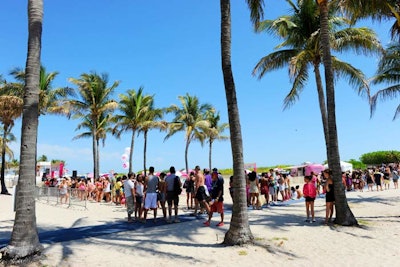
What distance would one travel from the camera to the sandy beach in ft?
23.0

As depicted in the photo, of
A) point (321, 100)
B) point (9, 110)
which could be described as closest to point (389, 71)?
point (321, 100)

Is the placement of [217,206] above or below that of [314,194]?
below

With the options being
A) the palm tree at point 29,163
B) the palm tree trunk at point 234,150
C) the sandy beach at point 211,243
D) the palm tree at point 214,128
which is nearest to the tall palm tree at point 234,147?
the palm tree trunk at point 234,150

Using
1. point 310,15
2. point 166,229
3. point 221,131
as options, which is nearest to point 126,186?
point 166,229

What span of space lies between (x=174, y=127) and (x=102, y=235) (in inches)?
1035

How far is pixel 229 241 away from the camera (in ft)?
26.6

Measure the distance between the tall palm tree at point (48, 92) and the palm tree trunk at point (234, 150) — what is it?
1841 cm

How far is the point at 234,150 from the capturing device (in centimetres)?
850

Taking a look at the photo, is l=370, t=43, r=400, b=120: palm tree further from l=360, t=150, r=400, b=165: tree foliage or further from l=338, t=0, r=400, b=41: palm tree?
l=360, t=150, r=400, b=165: tree foliage

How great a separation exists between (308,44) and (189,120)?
1973 cm

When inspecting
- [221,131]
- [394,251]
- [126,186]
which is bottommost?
[394,251]

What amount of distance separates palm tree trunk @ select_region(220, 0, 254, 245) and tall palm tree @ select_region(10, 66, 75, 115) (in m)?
18.4

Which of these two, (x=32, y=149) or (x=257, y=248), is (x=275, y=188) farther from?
(x=32, y=149)

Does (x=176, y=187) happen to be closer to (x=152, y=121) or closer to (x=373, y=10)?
(x=373, y=10)
